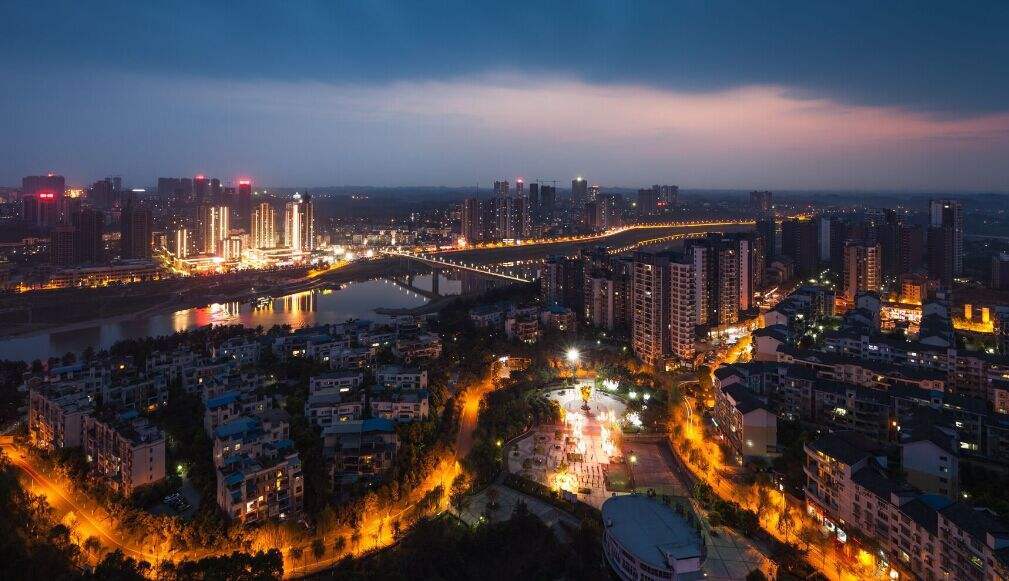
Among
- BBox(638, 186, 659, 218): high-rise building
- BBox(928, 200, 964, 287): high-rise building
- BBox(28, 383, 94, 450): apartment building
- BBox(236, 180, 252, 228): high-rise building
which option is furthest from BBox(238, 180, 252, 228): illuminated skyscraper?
BBox(928, 200, 964, 287): high-rise building

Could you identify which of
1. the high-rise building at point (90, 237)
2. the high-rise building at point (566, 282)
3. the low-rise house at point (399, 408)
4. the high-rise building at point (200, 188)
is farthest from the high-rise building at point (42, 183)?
the low-rise house at point (399, 408)

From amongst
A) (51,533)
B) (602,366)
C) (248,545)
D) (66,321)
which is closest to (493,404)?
(602,366)

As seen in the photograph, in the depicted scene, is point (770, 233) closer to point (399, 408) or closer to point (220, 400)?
point (399, 408)

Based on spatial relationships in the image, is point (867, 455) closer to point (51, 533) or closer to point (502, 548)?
point (502, 548)

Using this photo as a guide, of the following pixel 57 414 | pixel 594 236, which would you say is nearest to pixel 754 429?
pixel 57 414

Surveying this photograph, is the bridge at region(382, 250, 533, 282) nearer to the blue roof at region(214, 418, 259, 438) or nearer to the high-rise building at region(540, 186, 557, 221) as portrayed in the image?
the high-rise building at region(540, 186, 557, 221)
